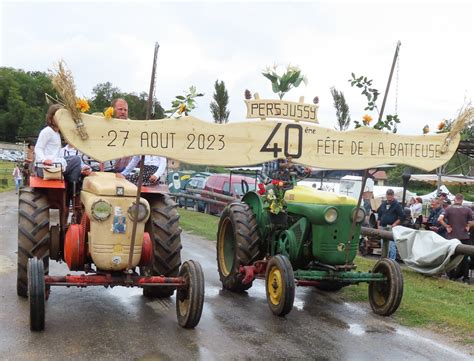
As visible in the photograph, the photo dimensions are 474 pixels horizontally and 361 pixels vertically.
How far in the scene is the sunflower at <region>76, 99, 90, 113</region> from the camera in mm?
5207

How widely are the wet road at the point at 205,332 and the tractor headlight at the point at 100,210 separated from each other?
43.8 inches

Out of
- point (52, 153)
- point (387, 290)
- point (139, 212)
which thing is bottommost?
point (387, 290)

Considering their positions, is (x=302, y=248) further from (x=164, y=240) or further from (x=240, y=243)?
(x=164, y=240)

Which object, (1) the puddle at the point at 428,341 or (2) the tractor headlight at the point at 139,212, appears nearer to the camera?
(1) the puddle at the point at 428,341

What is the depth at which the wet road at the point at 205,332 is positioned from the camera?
5180 mm

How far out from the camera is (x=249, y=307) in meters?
7.02

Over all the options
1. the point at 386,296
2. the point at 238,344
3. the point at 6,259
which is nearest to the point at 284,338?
the point at 238,344

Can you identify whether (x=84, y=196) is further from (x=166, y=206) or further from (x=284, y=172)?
(x=284, y=172)

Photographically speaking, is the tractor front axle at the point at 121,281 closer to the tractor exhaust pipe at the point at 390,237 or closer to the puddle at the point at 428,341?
the puddle at the point at 428,341

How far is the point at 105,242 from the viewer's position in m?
5.72

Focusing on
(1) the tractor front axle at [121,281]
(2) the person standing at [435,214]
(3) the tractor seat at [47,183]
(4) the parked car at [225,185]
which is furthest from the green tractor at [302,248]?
(4) the parked car at [225,185]

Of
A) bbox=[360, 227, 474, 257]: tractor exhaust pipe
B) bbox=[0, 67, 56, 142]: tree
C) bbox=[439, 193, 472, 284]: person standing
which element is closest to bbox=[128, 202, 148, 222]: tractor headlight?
bbox=[360, 227, 474, 257]: tractor exhaust pipe

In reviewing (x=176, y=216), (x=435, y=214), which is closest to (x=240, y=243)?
(x=176, y=216)

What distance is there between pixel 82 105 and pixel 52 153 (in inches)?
69.2
